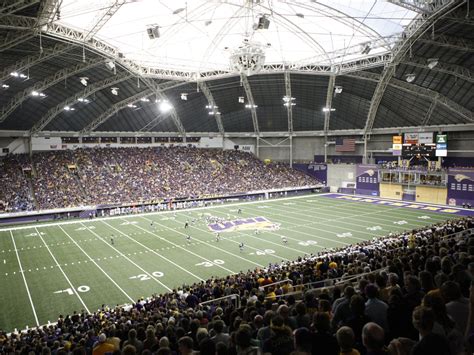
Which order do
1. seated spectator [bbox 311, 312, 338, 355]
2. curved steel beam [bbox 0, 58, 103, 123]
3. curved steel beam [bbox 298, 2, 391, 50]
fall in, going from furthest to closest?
1. curved steel beam [bbox 0, 58, 103, 123]
2. curved steel beam [bbox 298, 2, 391, 50]
3. seated spectator [bbox 311, 312, 338, 355]

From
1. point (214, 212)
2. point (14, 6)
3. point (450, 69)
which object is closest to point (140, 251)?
point (214, 212)

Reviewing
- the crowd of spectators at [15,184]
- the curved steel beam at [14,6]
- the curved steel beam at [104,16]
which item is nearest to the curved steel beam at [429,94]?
the curved steel beam at [104,16]

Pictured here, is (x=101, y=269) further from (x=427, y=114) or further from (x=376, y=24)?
(x=427, y=114)

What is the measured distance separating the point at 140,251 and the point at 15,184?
24.3 metres

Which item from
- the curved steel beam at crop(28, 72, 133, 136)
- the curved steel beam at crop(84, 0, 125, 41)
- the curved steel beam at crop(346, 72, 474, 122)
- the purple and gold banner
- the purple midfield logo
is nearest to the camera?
the curved steel beam at crop(84, 0, 125, 41)

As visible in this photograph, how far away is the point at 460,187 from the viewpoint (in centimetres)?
4669

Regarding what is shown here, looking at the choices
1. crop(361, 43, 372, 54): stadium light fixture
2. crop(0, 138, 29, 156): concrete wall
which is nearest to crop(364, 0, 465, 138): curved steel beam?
crop(361, 43, 372, 54): stadium light fixture

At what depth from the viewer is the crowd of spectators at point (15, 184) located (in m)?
40.5

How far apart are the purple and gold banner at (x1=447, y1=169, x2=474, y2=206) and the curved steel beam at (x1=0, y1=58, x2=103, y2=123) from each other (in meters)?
44.1

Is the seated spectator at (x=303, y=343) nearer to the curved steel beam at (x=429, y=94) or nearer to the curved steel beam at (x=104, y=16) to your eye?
the curved steel beam at (x=104, y=16)

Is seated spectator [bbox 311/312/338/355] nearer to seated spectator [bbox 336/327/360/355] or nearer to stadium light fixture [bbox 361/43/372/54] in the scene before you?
seated spectator [bbox 336/327/360/355]

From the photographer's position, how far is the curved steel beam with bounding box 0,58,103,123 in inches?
1494

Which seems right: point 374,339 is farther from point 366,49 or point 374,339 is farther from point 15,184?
point 15,184

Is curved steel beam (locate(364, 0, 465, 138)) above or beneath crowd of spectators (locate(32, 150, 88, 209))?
above
